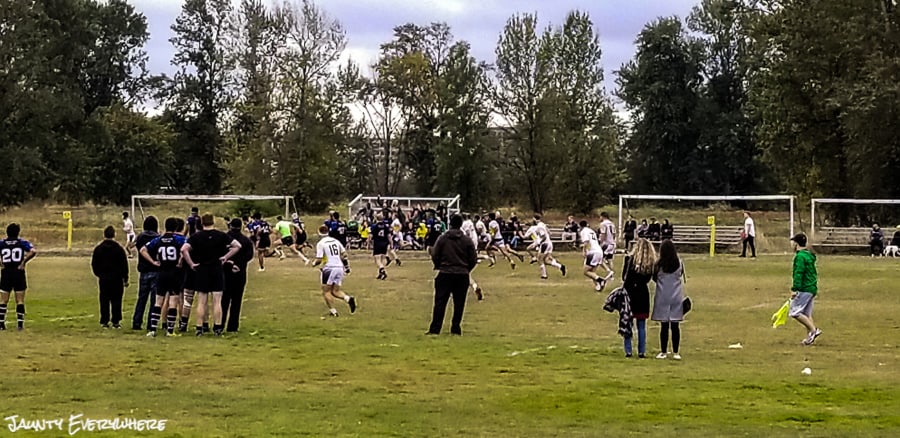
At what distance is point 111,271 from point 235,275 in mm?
2308

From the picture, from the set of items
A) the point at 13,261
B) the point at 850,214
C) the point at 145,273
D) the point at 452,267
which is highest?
the point at 850,214

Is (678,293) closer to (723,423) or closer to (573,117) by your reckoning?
(723,423)

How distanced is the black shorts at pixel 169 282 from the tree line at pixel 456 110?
1620 inches

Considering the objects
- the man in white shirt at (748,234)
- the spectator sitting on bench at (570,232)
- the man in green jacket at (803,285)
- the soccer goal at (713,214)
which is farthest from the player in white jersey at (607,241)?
the man in green jacket at (803,285)

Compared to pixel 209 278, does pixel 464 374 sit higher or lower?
lower

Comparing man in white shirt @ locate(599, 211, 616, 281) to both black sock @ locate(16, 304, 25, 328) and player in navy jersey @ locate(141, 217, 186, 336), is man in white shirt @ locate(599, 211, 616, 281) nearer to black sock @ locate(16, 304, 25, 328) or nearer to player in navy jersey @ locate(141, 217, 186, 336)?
player in navy jersey @ locate(141, 217, 186, 336)

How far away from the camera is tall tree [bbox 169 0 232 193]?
90312mm

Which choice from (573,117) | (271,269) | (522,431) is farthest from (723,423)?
(573,117)

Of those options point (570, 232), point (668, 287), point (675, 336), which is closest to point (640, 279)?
point (668, 287)

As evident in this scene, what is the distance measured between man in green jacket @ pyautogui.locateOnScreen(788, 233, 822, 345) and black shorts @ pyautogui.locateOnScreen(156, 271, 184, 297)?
30.6 feet

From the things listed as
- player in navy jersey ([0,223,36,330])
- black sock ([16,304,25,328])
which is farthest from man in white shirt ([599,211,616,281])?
player in navy jersey ([0,223,36,330])

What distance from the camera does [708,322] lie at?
21.9 m

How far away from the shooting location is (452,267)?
62.5 feet

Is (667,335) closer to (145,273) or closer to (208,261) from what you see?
(208,261)
